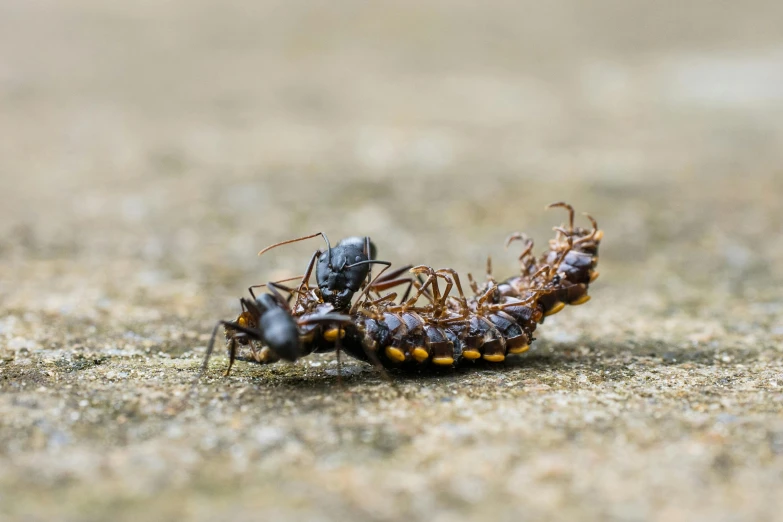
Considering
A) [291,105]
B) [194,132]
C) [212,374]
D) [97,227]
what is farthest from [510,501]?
[291,105]

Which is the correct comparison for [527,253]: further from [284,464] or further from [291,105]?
[291,105]

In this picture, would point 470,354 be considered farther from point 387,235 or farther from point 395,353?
point 387,235

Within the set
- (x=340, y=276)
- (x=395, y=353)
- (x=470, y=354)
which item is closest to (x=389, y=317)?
(x=395, y=353)

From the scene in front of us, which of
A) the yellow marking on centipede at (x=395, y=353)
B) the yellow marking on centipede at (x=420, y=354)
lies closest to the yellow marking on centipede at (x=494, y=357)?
the yellow marking on centipede at (x=420, y=354)

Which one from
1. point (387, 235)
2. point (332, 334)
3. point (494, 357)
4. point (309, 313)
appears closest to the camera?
→ point (332, 334)

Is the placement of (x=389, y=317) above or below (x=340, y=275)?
below

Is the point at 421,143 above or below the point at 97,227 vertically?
above
